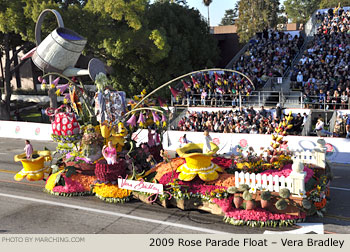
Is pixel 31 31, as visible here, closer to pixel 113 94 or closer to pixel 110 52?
pixel 110 52

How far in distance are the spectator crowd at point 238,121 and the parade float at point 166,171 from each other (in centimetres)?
827

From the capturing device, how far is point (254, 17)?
47625 millimetres

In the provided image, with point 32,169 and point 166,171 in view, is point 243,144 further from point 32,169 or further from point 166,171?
point 32,169

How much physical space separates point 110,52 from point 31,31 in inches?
252

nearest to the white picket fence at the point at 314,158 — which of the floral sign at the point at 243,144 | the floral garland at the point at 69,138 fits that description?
the floral sign at the point at 243,144

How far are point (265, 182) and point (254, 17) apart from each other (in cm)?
3896

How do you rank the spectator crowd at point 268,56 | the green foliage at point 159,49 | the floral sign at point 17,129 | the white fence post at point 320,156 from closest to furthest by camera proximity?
the white fence post at point 320,156 → the floral sign at point 17,129 → the spectator crowd at point 268,56 → the green foliage at point 159,49

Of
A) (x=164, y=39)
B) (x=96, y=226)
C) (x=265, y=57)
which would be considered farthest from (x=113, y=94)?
(x=265, y=57)

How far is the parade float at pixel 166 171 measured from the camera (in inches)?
475

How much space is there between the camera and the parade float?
39.5 feet

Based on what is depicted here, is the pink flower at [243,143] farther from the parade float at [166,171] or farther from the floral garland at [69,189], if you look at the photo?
the floral garland at [69,189]

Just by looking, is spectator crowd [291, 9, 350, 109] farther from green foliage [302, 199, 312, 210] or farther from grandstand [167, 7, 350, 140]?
green foliage [302, 199, 312, 210]

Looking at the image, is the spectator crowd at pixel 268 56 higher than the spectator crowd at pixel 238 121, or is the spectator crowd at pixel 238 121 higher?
the spectator crowd at pixel 268 56

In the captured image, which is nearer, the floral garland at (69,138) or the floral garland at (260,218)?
the floral garland at (260,218)
